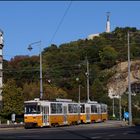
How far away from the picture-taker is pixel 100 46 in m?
144

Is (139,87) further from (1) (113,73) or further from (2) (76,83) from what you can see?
(2) (76,83)

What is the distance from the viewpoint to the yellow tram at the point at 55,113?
56.2 m

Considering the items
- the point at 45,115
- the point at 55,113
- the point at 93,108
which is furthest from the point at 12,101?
the point at 45,115

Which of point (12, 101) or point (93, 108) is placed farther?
point (12, 101)

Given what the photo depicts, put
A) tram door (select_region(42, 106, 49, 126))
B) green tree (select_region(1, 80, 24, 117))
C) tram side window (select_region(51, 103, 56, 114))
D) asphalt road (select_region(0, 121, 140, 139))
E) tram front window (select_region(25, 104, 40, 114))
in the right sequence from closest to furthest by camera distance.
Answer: asphalt road (select_region(0, 121, 140, 139)), tram front window (select_region(25, 104, 40, 114)), tram door (select_region(42, 106, 49, 126)), tram side window (select_region(51, 103, 56, 114)), green tree (select_region(1, 80, 24, 117))

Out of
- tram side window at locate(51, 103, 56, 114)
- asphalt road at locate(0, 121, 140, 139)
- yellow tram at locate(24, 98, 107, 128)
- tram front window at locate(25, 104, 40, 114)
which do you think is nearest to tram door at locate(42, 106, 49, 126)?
yellow tram at locate(24, 98, 107, 128)

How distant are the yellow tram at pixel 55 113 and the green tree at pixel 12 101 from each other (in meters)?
11.3

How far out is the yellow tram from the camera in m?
56.2

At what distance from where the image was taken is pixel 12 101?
257 ft

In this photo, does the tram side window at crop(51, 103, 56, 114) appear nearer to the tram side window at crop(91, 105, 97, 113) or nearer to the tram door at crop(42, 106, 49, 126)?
the tram door at crop(42, 106, 49, 126)

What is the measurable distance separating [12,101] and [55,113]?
20705 millimetres

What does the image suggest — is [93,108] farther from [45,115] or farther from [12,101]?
[45,115]

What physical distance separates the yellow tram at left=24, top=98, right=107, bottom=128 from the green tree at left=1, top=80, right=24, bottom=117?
11287mm

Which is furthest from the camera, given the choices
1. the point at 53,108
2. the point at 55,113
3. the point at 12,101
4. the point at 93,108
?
the point at 12,101
